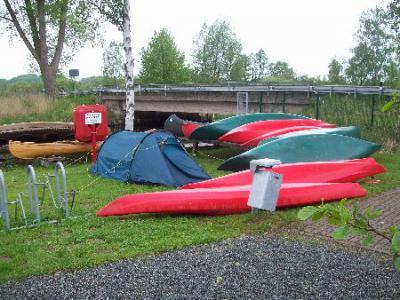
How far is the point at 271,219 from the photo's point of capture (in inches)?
299

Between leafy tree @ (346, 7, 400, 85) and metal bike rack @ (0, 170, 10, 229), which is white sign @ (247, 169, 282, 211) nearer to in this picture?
metal bike rack @ (0, 170, 10, 229)

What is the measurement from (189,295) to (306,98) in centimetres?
1616

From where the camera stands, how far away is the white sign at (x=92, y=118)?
1391 centimetres

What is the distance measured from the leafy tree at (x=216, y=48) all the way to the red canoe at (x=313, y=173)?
52.7 meters

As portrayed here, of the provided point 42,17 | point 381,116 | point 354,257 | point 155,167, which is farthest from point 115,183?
point 42,17

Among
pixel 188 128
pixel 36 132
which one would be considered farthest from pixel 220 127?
pixel 36 132

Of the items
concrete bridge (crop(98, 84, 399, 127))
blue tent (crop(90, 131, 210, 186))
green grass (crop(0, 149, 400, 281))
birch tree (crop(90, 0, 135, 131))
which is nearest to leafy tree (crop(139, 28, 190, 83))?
concrete bridge (crop(98, 84, 399, 127))

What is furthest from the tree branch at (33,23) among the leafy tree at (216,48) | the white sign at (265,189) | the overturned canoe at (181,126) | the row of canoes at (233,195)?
the leafy tree at (216,48)

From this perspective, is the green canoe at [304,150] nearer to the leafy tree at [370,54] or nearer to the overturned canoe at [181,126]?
the overturned canoe at [181,126]

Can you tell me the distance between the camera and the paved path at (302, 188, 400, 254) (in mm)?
6242

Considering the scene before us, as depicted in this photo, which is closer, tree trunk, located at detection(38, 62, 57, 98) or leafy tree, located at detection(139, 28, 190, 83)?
tree trunk, located at detection(38, 62, 57, 98)

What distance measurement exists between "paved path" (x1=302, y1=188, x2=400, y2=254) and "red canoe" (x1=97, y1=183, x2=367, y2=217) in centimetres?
84

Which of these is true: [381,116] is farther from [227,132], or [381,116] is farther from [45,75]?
[45,75]

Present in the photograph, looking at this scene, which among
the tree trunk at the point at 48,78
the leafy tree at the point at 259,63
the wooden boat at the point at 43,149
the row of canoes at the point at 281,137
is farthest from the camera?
the leafy tree at the point at 259,63
